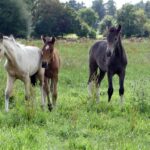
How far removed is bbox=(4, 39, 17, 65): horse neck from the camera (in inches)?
349

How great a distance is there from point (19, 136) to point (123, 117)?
314 centimetres

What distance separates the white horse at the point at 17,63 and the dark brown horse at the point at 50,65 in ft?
0.79

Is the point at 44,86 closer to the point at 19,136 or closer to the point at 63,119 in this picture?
the point at 63,119

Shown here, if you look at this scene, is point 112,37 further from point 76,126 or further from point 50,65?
point 76,126

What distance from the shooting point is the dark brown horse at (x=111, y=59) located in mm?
10734

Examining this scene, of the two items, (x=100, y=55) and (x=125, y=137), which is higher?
(x=100, y=55)

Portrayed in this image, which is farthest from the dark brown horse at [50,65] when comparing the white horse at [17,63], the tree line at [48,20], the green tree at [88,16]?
the green tree at [88,16]

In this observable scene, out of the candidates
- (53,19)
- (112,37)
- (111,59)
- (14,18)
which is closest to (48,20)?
(53,19)

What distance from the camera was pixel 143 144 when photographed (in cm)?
692

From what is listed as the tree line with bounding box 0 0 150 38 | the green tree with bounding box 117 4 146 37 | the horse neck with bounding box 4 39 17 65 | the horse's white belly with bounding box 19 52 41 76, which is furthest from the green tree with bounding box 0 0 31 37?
the horse neck with bounding box 4 39 17 65

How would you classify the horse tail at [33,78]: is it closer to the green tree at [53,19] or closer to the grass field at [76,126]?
the grass field at [76,126]

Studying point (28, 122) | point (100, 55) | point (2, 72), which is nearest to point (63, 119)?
point (28, 122)

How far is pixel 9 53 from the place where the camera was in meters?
8.96

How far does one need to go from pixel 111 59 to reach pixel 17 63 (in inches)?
126
